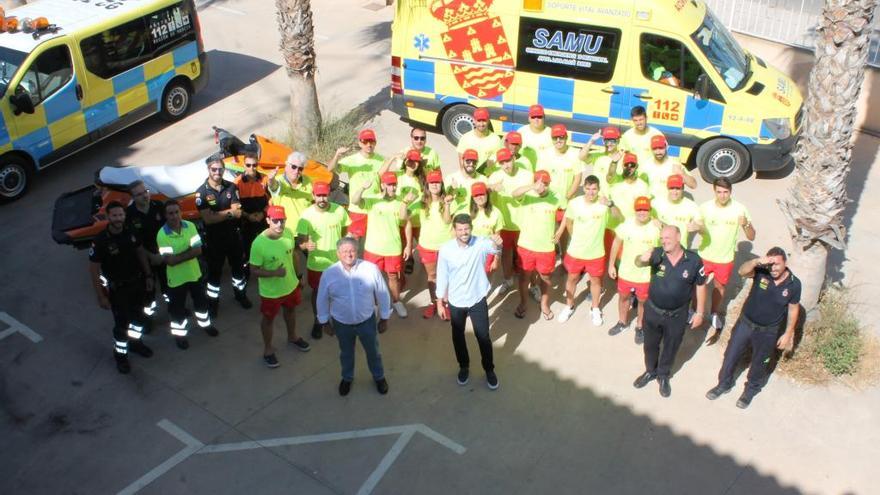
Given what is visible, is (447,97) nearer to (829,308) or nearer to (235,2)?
(829,308)

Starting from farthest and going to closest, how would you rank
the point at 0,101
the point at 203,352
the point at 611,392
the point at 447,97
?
the point at 447,97, the point at 0,101, the point at 203,352, the point at 611,392

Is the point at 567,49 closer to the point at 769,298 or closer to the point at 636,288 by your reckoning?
the point at 636,288

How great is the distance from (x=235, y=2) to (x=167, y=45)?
19.5 ft

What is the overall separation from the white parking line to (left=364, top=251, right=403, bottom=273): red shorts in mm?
3451

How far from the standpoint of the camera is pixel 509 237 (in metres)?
8.79

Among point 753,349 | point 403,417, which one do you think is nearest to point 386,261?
point 403,417

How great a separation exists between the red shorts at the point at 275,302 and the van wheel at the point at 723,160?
5864 millimetres

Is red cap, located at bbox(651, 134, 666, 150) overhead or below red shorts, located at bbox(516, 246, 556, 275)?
overhead

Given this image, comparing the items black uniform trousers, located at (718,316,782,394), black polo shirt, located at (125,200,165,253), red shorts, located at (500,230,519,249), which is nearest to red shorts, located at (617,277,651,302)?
black uniform trousers, located at (718,316,782,394)

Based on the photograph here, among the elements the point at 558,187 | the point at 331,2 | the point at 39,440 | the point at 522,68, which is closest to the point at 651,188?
the point at 558,187

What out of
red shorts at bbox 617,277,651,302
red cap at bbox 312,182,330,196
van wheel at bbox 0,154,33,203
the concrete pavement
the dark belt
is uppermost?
red cap at bbox 312,182,330,196

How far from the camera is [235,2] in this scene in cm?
1842

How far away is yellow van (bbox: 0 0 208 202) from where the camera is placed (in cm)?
1113

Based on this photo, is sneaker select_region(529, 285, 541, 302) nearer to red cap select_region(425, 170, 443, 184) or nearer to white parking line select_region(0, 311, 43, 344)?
red cap select_region(425, 170, 443, 184)
